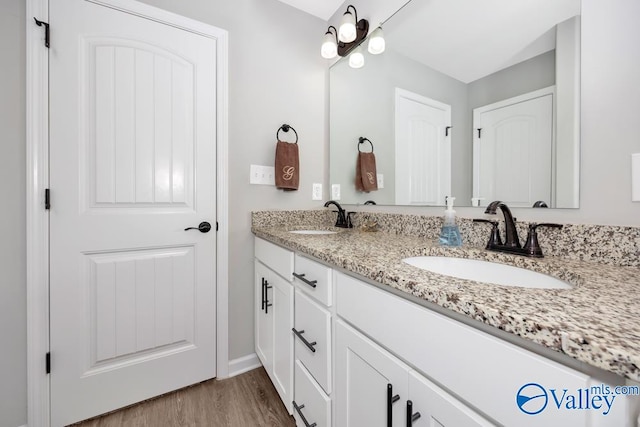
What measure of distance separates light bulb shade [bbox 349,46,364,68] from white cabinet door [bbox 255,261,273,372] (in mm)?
1392

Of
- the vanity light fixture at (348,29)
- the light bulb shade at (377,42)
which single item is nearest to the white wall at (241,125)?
the vanity light fixture at (348,29)

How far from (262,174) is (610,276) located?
153cm

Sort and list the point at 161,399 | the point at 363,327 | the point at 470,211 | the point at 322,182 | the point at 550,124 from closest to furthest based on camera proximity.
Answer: the point at 363,327 < the point at 550,124 < the point at 470,211 < the point at 161,399 < the point at 322,182

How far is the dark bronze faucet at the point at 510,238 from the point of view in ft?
2.68

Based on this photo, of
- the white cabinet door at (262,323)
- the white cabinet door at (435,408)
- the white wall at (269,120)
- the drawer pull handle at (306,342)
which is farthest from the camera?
the white cabinet door at (262,323)

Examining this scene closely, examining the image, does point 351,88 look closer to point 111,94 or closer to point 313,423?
point 111,94

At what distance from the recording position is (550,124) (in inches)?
33.2

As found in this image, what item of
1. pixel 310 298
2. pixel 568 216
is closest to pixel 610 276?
pixel 568 216

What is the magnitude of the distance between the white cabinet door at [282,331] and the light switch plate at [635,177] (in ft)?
3.63

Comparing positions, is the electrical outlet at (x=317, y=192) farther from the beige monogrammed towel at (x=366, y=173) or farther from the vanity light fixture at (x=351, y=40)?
the vanity light fixture at (x=351, y=40)

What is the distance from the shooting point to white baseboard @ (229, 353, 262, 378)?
5.12 feet

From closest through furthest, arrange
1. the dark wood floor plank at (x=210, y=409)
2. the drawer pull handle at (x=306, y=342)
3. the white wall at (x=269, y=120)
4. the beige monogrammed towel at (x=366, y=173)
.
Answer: the white wall at (x=269, y=120)
the drawer pull handle at (x=306, y=342)
the dark wood floor plank at (x=210, y=409)
the beige monogrammed towel at (x=366, y=173)

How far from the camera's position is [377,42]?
1.48m

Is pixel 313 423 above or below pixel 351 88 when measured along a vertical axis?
below
